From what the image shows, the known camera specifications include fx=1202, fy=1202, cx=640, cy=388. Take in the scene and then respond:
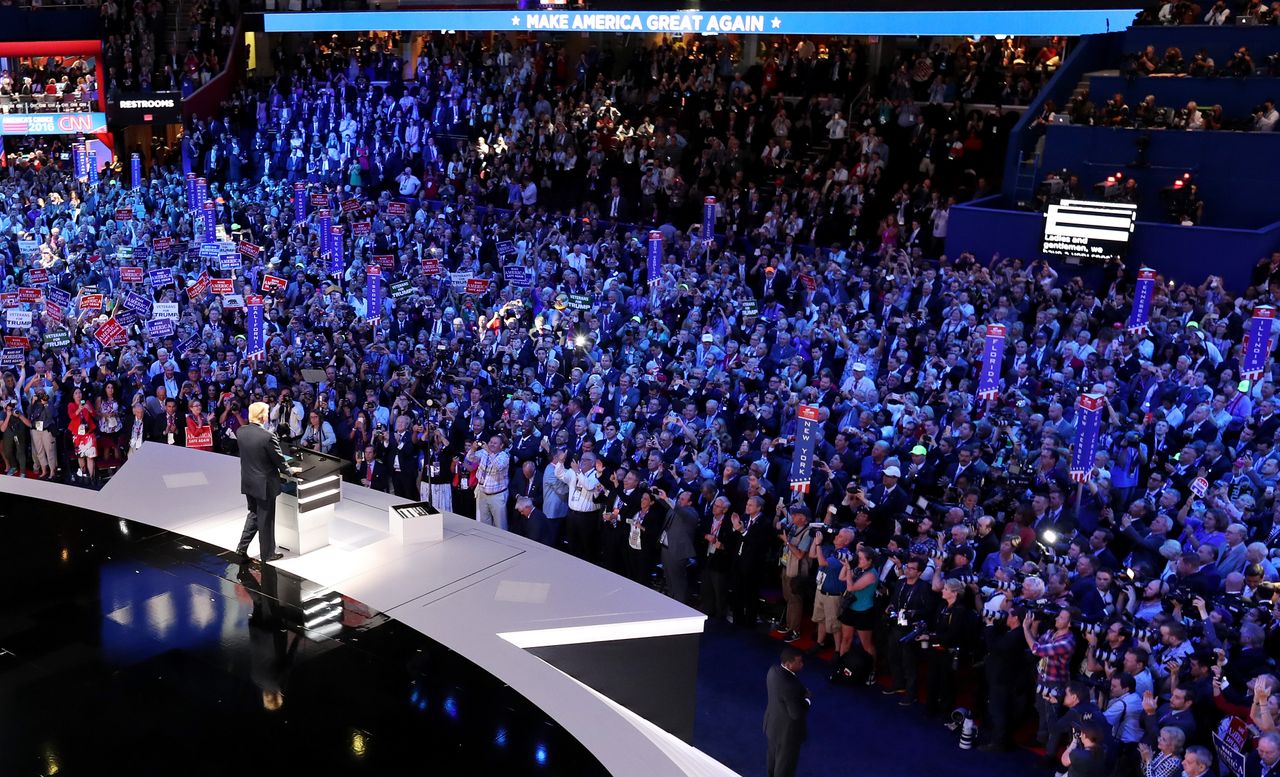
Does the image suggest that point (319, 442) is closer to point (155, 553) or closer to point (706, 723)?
point (155, 553)

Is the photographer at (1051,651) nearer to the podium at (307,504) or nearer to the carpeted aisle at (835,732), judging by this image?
the carpeted aisle at (835,732)

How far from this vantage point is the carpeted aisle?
9.33m

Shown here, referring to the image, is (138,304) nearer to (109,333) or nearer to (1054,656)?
(109,333)

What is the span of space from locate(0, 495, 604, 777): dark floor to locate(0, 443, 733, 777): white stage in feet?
0.58

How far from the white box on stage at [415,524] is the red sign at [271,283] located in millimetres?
9259

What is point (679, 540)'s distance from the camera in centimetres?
1143

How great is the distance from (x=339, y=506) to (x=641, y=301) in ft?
27.3

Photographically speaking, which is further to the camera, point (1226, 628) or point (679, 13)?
point (679, 13)

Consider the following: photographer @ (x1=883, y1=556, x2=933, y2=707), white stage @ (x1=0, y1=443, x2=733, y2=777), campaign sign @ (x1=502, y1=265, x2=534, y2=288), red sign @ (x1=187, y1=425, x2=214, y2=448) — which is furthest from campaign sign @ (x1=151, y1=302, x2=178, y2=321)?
photographer @ (x1=883, y1=556, x2=933, y2=707)

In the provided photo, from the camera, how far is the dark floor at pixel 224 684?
6590 mm

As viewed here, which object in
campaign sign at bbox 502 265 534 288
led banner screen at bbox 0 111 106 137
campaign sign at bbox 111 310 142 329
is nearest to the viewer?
campaign sign at bbox 111 310 142 329

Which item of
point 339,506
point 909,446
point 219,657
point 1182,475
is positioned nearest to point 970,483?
point 909,446

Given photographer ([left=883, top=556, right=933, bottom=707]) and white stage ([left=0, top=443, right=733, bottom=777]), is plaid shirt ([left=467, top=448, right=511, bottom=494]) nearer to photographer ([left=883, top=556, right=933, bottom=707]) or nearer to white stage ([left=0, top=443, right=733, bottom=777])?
white stage ([left=0, top=443, right=733, bottom=777])

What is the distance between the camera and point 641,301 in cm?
1781
